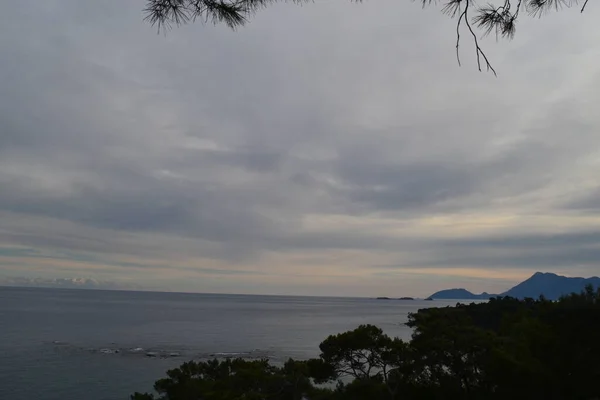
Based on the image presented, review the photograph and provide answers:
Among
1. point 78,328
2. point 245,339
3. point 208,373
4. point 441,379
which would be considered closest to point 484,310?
point 245,339

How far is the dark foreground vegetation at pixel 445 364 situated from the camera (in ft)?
47.5

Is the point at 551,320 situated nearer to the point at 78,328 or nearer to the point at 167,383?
the point at 167,383

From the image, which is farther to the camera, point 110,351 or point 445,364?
point 110,351

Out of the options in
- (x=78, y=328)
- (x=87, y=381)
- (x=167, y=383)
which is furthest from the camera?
(x=78, y=328)

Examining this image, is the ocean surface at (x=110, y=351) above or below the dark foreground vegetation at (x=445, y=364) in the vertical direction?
below

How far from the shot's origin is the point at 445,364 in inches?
683

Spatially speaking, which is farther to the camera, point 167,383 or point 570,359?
point 167,383

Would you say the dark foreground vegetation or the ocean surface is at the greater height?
the dark foreground vegetation

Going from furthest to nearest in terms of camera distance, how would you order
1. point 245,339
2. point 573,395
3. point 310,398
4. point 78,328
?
point 78,328, point 245,339, point 310,398, point 573,395

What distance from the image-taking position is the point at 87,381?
32.1m

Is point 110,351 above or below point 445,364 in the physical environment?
below

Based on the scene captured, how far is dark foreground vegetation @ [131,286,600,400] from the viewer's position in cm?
1447

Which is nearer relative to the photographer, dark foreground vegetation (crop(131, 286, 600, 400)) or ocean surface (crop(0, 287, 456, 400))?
dark foreground vegetation (crop(131, 286, 600, 400))

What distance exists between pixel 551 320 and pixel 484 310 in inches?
1404
